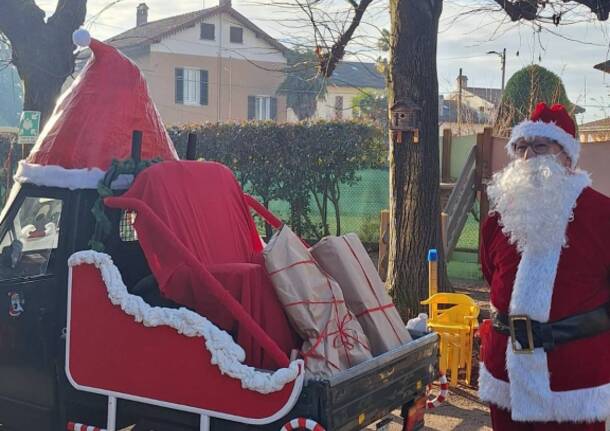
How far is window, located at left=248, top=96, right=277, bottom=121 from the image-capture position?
123 feet

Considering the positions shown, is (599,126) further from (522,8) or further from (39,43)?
(39,43)

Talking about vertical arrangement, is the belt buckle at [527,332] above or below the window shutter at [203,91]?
below

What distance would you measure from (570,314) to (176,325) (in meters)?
1.63

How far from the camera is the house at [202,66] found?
111 ft

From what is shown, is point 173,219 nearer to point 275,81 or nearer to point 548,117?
point 548,117

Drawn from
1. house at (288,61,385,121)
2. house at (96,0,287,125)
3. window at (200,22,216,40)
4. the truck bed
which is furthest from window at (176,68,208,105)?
the truck bed

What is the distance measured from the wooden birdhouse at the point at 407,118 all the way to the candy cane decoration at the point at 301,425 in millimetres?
4115

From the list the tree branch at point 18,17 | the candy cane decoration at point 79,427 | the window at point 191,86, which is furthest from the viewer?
the window at point 191,86

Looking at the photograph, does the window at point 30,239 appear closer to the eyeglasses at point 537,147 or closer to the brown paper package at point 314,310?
the brown paper package at point 314,310

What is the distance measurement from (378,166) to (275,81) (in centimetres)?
2924

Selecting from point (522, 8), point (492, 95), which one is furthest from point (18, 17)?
point (492, 95)

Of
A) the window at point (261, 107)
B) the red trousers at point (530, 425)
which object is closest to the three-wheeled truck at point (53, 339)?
the red trousers at point (530, 425)

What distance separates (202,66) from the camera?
35219 mm

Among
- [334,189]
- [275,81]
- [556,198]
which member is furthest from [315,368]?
[275,81]
